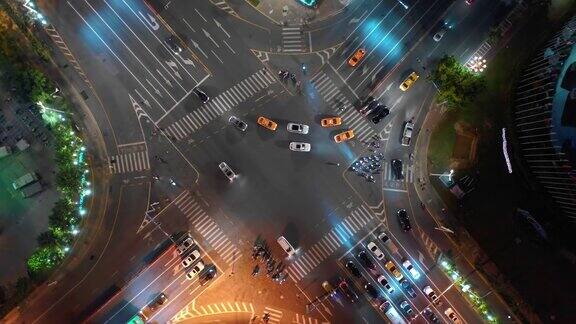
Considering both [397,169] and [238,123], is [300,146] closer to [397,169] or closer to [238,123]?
[238,123]

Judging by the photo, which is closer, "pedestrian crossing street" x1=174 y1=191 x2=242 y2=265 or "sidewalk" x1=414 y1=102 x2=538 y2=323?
"pedestrian crossing street" x1=174 y1=191 x2=242 y2=265

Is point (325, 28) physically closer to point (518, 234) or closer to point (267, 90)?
point (267, 90)

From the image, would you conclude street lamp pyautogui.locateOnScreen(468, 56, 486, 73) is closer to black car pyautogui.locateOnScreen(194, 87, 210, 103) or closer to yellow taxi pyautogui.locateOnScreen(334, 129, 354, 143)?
yellow taxi pyautogui.locateOnScreen(334, 129, 354, 143)

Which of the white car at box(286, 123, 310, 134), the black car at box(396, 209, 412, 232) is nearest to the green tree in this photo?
the black car at box(396, 209, 412, 232)

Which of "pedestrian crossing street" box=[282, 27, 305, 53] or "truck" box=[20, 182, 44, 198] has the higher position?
"truck" box=[20, 182, 44, 198]

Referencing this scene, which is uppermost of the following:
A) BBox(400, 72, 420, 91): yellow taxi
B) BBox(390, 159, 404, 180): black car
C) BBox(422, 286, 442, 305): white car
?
BBox(400, 72, 420, 91): yellow taxi

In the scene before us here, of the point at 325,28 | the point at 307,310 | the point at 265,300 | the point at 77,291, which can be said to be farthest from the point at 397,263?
the point at 77,291

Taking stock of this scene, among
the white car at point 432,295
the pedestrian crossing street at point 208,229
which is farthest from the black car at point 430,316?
the pedestrian crossing street at point 208,229

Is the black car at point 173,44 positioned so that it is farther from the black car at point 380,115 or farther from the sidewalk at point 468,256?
the sidewalk at point 468,256

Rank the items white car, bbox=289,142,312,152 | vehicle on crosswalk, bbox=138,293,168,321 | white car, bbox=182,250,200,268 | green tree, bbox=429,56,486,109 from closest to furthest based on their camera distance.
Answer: green tree, bbox=429,56,486,109 → vehicle on crosswalk, bbox=138,293,168,321 → white car, bbox=182,250,200,268 → white car, bbox=289,142,312,152
